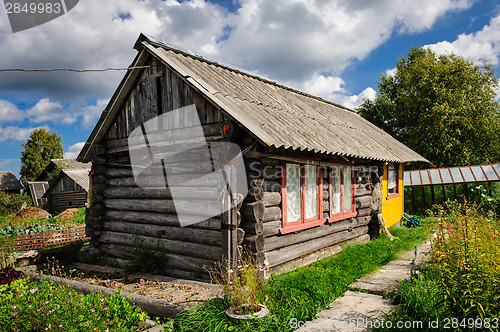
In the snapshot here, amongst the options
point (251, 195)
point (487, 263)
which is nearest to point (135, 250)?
point (251, 195)

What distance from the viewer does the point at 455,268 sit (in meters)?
4.35

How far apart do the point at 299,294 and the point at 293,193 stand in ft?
7.98

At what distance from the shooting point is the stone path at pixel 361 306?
5.02 metres

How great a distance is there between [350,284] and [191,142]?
14.7ft

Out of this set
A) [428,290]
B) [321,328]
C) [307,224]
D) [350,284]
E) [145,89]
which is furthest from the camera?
[145,89]

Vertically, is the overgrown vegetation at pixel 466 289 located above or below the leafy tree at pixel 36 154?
below

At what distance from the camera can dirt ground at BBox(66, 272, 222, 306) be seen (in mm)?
5906

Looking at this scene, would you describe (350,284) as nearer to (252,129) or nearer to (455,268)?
(455,268)

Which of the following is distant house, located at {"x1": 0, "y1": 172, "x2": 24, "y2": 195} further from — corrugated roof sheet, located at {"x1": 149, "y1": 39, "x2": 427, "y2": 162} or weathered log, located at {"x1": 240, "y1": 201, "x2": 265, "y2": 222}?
weathered log, located at {"x1": 240, "y1": 201, "x2": 265, "y2": 222}

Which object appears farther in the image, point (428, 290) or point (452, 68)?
point (452, 68)

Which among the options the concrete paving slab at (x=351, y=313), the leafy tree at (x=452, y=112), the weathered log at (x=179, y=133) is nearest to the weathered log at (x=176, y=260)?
the concrete paving slab at (x=351, y=313)

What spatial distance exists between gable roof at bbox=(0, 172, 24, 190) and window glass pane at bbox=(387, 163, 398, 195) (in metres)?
Answer: 48.2

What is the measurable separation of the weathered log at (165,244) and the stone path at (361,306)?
236 centimetres

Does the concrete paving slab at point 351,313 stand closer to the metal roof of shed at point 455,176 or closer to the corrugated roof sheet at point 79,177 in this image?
the metal roof of shed at point 455,176
